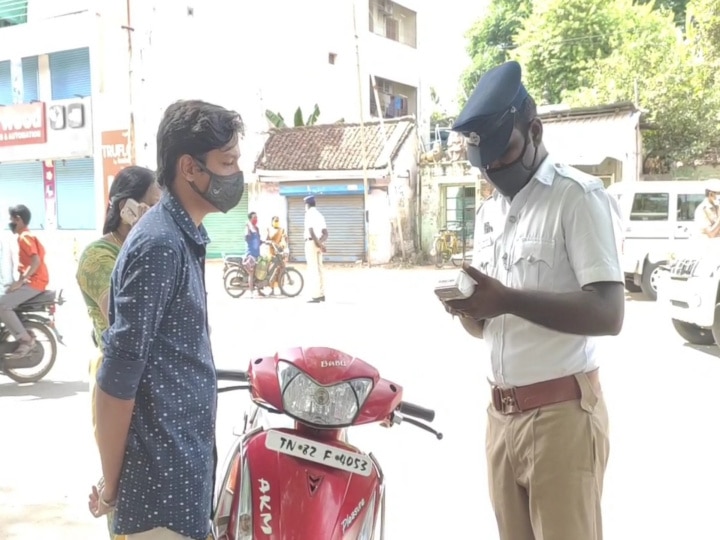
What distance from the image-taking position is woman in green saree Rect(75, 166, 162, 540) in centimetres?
277

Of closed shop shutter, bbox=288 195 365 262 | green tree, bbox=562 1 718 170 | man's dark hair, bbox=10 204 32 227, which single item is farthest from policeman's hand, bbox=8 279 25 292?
green tree, bbox=562 1 718 170

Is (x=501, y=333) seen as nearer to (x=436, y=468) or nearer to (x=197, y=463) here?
(x=197, y=463)

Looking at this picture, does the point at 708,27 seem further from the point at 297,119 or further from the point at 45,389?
the point at 45,389

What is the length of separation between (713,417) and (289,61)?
67.5 ft

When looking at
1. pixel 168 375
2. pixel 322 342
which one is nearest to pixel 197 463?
pixel 168 375

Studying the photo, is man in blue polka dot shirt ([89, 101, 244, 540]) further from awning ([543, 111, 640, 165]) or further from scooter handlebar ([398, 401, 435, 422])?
awning ([543, 111, 640, 165])

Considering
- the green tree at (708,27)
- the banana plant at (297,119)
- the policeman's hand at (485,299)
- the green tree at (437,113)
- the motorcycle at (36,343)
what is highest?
the green tree at (437,113)

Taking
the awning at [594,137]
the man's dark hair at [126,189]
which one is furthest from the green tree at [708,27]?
the man's dark hair at [126,189]

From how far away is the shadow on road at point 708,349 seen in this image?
7.48m

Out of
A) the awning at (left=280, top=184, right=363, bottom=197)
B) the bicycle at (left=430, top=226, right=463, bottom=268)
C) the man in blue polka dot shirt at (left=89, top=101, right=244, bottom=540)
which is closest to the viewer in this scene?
the man in blue polka dot shirt at (left=89, top=101, right=244, bottom=540)

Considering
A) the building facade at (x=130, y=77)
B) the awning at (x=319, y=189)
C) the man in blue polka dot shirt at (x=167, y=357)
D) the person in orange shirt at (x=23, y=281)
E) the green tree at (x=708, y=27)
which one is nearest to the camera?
the man in blue polka dot shirt at (x=167, y=357)

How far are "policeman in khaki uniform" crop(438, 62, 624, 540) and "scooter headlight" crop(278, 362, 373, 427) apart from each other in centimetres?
35

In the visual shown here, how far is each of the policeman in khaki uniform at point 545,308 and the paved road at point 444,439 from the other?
1.65m

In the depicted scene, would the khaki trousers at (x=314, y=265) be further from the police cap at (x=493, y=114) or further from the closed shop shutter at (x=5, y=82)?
the closed shop shutter at (x=5, y=82)
